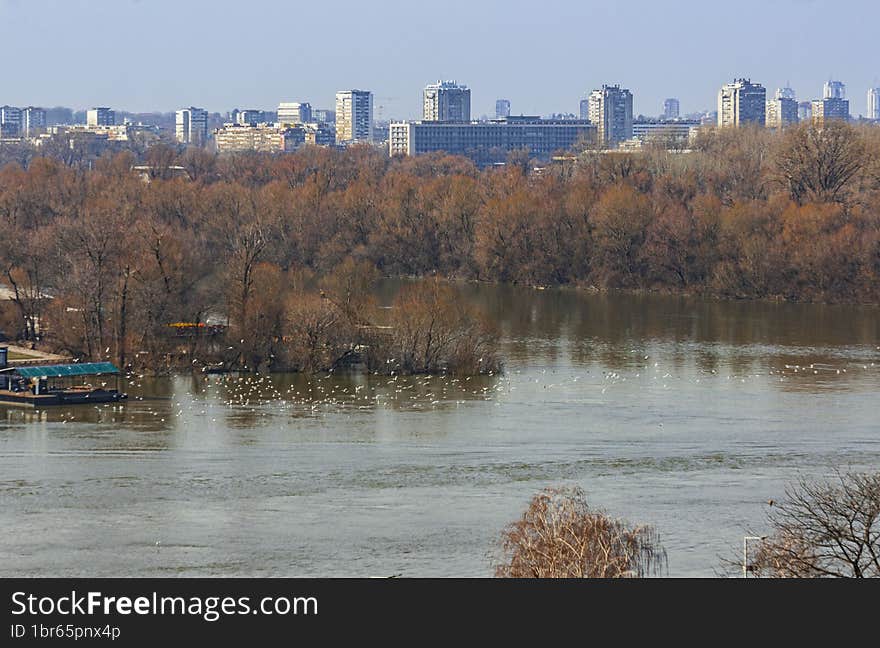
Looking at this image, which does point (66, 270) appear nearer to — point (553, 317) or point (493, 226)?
point (553, 317)

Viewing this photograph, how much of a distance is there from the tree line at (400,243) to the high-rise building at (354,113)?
65.5 meters

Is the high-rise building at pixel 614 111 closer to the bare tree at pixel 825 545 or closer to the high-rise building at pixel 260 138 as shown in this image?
the high-rise building at pixel 260 138

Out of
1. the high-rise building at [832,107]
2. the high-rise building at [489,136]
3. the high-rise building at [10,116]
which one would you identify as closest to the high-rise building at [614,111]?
the high-rise building at [489,136]

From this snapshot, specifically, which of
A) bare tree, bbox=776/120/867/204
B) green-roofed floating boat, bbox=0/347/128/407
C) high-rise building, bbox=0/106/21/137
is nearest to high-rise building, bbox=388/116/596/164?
high-rise building, bbox=0/106/21/137

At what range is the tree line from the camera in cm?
2258

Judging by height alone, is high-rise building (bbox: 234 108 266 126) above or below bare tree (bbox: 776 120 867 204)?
above

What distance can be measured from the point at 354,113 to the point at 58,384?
97212mm

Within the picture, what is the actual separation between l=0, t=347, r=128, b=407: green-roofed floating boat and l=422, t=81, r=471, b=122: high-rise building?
88330 millimetres

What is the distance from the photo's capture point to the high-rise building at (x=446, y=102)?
108562mm

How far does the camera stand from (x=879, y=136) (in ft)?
147

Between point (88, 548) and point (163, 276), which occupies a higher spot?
point (163, 276)

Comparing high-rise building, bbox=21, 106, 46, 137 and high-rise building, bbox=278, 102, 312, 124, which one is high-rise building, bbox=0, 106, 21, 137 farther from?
high-rise building, bbox=278, 102, 312, 124
